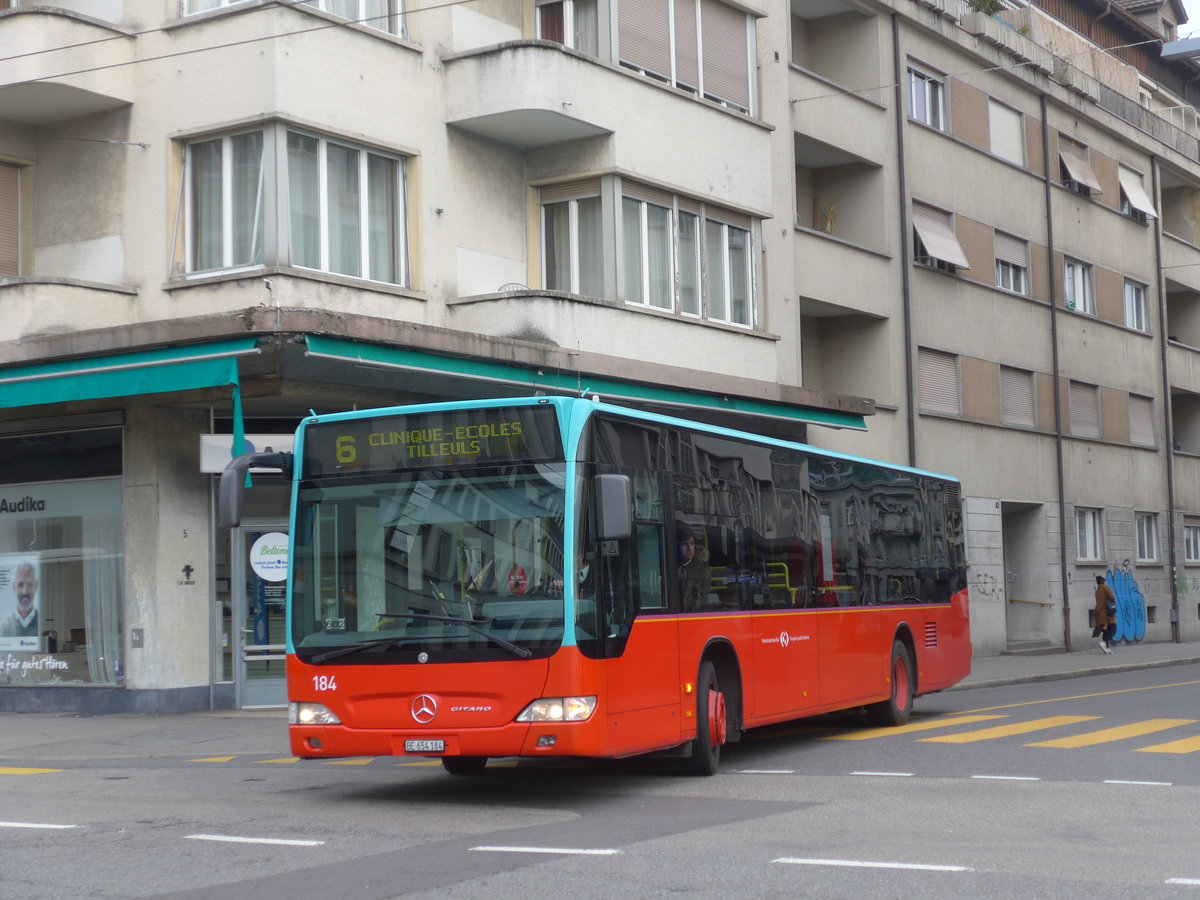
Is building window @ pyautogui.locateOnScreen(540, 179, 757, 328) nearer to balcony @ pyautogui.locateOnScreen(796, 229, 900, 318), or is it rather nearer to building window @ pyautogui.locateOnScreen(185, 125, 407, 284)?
building window @ pyautogui.locateOnScreen(185, 125, 407, 284)

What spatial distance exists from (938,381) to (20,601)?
18207mm

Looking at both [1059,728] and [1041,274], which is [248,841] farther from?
[1041,274]

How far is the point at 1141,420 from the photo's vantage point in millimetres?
40062

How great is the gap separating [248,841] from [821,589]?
697 cm

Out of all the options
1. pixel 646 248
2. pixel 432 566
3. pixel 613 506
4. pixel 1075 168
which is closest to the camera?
pixel 613 506

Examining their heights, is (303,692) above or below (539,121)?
below

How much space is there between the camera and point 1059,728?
16.1 meters

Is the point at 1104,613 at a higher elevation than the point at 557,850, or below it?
higher

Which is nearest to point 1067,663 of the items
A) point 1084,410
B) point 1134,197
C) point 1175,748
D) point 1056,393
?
point 1056,393

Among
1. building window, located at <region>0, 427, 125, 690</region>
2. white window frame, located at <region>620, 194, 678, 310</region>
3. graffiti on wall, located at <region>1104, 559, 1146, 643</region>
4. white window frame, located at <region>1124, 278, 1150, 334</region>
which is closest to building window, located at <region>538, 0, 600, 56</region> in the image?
white window frame, located at <region>620, 194, 678, 310</region>

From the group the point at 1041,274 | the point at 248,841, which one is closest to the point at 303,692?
the point at 248,841

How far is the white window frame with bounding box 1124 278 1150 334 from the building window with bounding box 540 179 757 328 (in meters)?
19.9

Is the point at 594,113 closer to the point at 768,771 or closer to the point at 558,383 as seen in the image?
the point at 558,383

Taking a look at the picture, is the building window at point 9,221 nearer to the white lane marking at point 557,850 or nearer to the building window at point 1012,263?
the white lane marking at point 557,850
